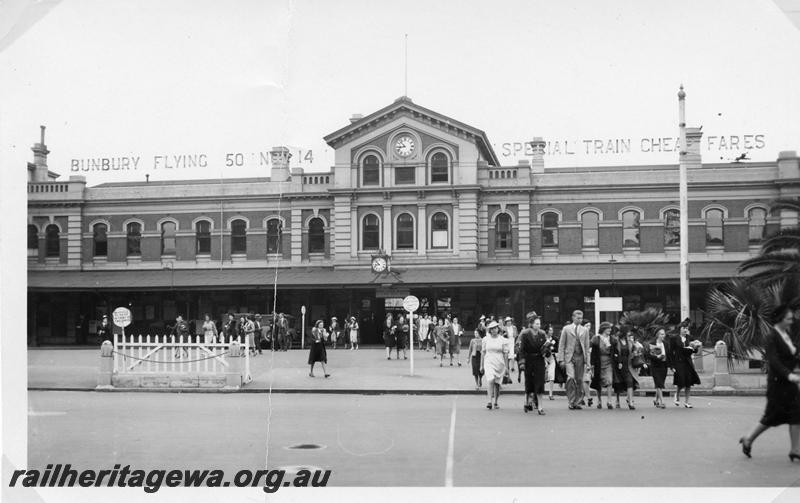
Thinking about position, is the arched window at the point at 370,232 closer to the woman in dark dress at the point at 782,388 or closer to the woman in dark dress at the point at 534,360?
the woman in dark dress at the point at 534,360

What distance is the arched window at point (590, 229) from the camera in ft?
123

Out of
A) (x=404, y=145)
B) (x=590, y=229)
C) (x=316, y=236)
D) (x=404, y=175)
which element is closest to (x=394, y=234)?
(x=404, y=175)

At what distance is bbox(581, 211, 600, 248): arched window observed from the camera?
3741 centimetres

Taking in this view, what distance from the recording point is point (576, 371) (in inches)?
588

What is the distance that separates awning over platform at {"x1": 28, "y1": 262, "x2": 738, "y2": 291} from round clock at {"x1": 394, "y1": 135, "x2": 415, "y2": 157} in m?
5.52

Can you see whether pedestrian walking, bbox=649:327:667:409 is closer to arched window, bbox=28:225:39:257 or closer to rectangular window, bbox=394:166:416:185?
rectangular window, bbox=394:166:416:185

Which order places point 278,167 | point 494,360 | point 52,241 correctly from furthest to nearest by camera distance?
1. point 278,167
2. point 52,241
3. point 494,360

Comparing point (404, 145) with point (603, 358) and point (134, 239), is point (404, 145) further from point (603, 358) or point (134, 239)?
point (603, 358)

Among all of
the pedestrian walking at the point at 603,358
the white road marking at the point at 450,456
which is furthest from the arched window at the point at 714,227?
the white road marking at the point at 450,456

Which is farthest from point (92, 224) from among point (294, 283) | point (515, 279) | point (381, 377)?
point (381, 377)

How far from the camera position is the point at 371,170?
38.6 meters

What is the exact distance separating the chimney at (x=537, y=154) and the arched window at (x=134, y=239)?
19965 mm

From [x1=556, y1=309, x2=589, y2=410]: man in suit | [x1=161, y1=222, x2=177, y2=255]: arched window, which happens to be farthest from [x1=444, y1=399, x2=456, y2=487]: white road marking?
[x1=161, y1=222, x2=177, y2=255]: arched window

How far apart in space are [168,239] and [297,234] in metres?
6.57
